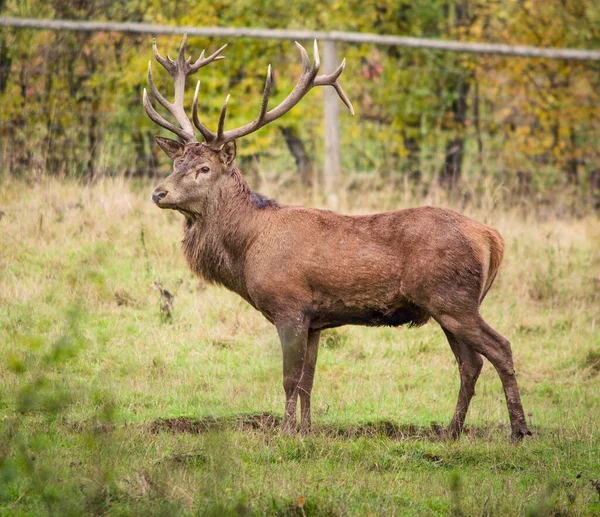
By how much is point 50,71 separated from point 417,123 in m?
5.47

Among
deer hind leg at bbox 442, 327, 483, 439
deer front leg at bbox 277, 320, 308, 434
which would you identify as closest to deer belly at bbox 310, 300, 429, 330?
deer front leg at bbox 277, 320, 308, 434

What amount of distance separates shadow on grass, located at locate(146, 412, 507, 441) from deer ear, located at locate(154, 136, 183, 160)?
203 cm

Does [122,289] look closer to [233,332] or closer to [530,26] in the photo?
[233,332]

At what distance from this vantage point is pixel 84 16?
12219mm

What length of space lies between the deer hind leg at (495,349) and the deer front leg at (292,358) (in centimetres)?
98

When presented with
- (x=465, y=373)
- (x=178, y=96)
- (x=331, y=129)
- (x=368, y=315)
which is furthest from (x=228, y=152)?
(x=331, y=129)

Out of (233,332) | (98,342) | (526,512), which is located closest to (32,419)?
(98,342)

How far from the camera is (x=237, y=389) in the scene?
728 centimetres

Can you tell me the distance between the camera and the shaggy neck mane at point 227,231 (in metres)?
7.04

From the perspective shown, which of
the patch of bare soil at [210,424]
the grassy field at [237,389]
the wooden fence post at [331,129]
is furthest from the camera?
the wooden fence post at [331,129]

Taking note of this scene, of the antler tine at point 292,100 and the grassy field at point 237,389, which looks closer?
the grassy field at point 237,389

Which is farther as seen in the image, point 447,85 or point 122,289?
point 447,85

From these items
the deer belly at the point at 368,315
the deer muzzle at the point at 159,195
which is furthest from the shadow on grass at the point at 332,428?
the deer muzzle at the point at 159,195

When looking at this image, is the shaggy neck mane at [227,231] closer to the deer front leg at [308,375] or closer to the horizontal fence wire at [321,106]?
the deer front leg at [308,375]
